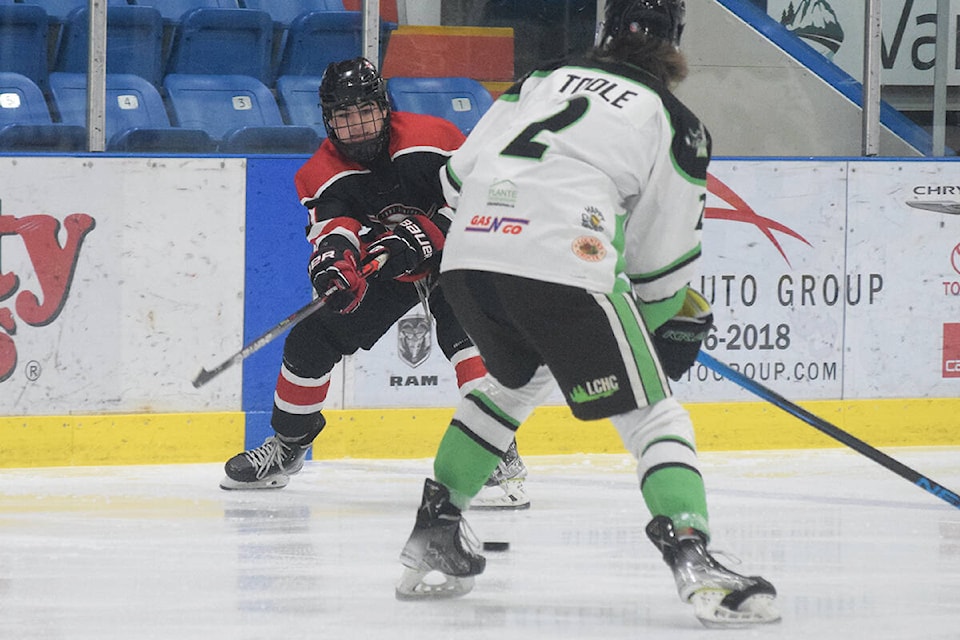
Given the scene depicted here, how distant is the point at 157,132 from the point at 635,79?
2391 millimetres

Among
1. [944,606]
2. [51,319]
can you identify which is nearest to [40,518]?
[51,319]

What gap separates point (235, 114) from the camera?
4965 mm

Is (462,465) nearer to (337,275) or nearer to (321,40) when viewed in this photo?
(337,275)

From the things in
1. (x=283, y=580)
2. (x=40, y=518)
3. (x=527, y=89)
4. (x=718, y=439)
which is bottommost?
(x=718, y=439)

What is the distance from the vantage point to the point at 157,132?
474 centimetres

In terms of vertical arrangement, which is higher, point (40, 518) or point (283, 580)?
point (283, 580)

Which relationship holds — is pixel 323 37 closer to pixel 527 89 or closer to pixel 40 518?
pixel 40 518

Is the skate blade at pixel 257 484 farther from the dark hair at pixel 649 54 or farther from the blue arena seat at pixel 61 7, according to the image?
the dark hair at pixel 649 54

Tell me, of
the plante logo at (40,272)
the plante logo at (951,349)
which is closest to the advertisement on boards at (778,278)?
the plante logo at (951,349)

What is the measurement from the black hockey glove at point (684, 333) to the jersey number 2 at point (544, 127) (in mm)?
380

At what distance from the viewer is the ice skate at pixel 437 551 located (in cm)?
286

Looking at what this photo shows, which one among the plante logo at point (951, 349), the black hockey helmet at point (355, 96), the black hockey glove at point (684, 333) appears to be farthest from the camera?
the plante logo at point (951, 349)

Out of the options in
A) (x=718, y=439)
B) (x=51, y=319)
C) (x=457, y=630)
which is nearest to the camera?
(x=457, y=630)

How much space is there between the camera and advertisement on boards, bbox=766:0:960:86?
213 inches
